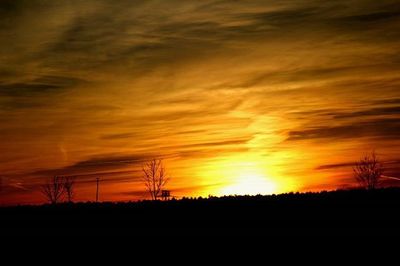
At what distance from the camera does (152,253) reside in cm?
2134

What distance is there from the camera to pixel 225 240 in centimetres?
2361

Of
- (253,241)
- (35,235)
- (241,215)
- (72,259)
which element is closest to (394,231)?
(253,241)

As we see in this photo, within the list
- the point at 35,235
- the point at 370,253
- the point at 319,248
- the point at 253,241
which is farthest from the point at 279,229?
the point at 35,235

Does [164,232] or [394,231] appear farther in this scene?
[164,232]

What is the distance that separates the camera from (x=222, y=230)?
86.1 feet

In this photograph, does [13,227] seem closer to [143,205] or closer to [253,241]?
[143,205]

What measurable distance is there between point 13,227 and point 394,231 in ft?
68.5

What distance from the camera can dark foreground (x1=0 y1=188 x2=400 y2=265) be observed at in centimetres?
2059

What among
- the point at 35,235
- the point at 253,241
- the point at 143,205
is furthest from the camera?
the point at 143,205

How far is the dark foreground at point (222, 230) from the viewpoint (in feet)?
67.6

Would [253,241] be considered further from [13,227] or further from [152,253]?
[13,227]

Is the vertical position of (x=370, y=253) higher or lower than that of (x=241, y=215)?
lower

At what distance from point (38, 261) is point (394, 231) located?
15362mm

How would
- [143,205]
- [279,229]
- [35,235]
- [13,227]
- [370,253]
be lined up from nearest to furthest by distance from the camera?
[370,253] → [279,229] → [35,235] → [13,227] → [143,205]
